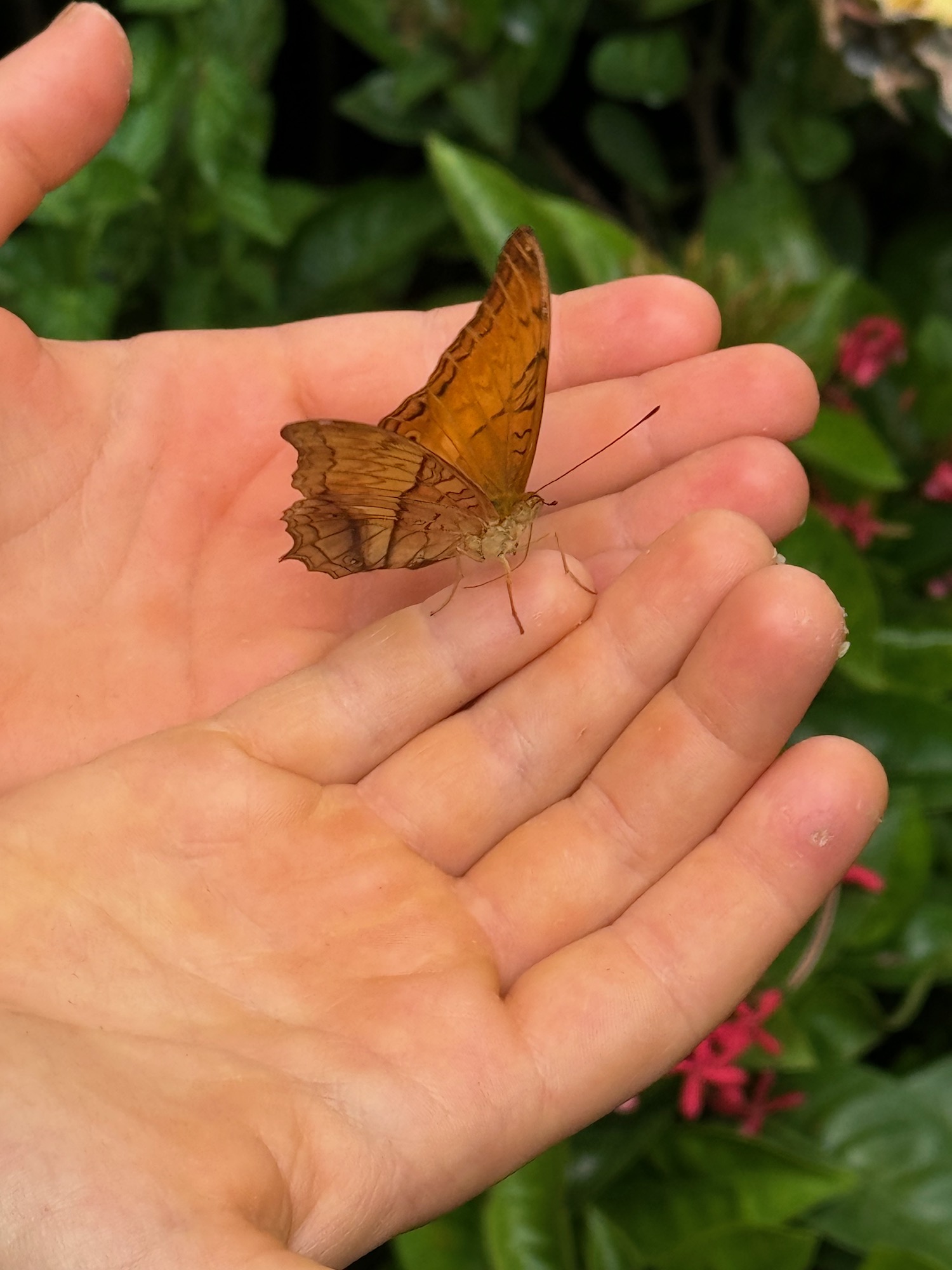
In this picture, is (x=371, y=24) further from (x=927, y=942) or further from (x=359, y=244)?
(x=927, y=942)

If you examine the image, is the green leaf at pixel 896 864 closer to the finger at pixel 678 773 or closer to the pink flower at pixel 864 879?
the pink flower at pixel 864 879

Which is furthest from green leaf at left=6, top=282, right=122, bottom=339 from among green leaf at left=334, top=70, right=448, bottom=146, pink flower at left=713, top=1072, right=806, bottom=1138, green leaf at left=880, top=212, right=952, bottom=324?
green leaf at left=880, top=212, right=952, bottom=324

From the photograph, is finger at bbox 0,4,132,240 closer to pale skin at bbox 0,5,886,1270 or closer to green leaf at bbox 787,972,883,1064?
pale skin at bbox 0,5,886,1270

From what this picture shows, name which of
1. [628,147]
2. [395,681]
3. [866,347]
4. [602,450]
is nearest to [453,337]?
[602,450]

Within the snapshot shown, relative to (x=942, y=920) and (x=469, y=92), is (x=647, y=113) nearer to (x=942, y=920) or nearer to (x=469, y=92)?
(x=469, y=92)

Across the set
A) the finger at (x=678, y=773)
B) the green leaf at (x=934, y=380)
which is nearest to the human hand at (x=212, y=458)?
the finger at (x=678, y=773)
